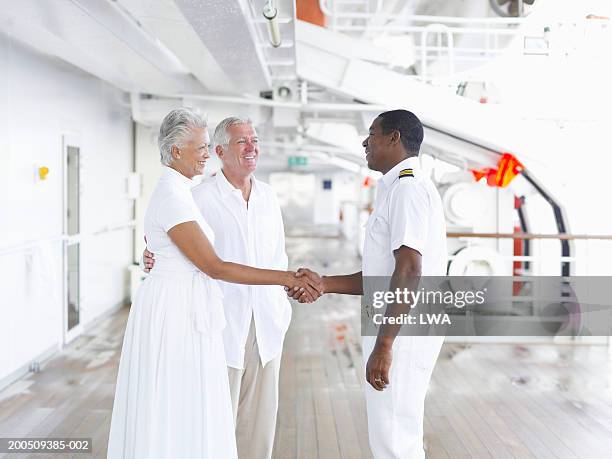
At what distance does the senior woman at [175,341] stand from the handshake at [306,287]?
1.13ft

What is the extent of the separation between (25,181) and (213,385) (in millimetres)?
2937

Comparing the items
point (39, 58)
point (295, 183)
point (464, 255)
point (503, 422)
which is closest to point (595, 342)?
point (464, 255)

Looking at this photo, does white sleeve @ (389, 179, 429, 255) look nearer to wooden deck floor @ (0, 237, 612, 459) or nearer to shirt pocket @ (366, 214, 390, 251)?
shirt pocket @ (366, 214, 390, 251)

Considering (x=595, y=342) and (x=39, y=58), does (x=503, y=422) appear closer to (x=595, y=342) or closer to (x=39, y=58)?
(x=595, y=342)

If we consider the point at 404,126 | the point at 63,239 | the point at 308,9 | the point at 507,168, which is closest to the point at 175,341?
the point at 404,126

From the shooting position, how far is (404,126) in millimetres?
2047

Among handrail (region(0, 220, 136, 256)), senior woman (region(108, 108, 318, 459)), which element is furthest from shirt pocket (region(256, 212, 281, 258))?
handrail (region(0, 220, 136, 256))

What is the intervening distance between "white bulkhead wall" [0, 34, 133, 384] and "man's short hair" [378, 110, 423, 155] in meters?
2.94

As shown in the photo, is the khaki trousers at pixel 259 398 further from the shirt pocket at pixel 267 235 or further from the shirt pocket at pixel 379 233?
the shirt pocket at pixel 379 233

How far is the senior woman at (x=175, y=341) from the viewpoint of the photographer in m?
2.11

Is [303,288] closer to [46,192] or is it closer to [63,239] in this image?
[46,192]

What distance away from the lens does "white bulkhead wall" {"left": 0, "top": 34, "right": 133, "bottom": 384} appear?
4.27 meters

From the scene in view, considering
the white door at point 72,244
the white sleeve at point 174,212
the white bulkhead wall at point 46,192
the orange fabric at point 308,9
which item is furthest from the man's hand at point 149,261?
the orange fabric at point 308,9

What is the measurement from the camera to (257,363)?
8.75ft
